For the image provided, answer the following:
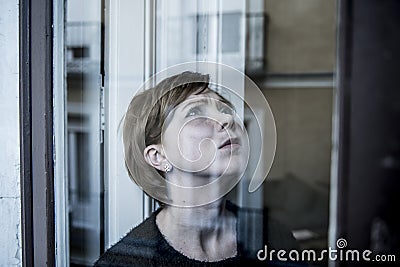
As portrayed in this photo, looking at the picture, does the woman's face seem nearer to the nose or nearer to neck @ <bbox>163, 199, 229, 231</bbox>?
the nose

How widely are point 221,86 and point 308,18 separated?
1.07 feet

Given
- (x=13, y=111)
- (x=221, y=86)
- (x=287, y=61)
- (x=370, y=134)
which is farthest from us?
(x=287, y=61)

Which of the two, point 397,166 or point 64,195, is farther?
point 64,195

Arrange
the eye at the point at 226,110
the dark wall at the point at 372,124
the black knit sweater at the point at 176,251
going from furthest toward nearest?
the eye at the point at 226,110
the black knit sweater at the point at 176,251
the dark wall at the point at 372,124

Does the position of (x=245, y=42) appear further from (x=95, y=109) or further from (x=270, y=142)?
(x=95, y=109)

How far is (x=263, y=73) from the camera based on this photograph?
1640mm

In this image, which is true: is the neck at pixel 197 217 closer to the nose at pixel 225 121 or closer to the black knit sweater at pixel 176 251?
the black knit sweater at pixel 176 251

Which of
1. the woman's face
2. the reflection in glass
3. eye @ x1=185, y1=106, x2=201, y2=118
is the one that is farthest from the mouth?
the reflection in glass

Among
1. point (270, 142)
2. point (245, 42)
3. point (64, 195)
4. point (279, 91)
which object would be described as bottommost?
point (64, 195)

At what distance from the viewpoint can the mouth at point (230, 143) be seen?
143cm

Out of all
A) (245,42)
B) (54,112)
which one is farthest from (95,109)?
(245,42)

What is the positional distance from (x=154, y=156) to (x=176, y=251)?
279 millimetres

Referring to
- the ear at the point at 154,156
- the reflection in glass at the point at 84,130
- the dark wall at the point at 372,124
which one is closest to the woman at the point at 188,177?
the ear at the point at 154,156

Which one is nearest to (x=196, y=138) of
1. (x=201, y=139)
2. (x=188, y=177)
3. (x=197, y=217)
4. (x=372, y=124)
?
(x=201, y=139)
